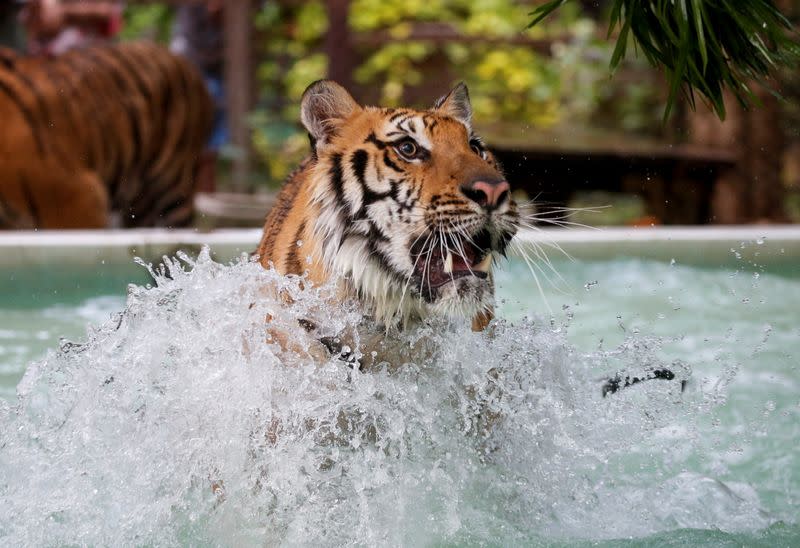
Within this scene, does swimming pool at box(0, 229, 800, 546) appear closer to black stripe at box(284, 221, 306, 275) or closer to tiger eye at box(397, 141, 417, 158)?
black stripe at box(284, 221, 306, 275)

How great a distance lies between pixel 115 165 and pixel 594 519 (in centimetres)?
330

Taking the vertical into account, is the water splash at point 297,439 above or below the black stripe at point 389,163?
below

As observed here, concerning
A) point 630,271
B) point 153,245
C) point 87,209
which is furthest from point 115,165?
point 630,271

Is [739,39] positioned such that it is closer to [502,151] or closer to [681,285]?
[681,285]

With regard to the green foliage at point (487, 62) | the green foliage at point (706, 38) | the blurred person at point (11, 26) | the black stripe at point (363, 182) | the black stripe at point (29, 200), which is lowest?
the black stripe at point (29, 200)

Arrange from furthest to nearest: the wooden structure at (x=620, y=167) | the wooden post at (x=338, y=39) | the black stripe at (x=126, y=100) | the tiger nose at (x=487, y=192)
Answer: the wooden post at (x=338, y=39) < the wooden structure at (x=620, y=167) < the black stripe at (x=126, y=100) < the tiger nose at (x=487, y=192)

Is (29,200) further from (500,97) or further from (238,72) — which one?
(500,97)

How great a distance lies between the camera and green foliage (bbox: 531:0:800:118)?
73.6 inches

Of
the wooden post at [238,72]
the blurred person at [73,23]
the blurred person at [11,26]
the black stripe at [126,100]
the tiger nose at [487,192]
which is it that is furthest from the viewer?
the wooden post at [238,72]

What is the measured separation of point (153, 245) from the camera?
370 centimetres

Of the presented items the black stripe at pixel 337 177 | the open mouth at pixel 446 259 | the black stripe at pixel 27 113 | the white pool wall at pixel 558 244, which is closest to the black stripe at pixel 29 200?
the black stripe at pixel 27 113

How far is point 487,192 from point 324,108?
0.39 meters

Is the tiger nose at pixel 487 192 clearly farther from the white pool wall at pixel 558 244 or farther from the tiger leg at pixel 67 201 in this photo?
the tiger leg at pixel 67 201

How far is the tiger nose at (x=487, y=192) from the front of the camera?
5.78 feet
